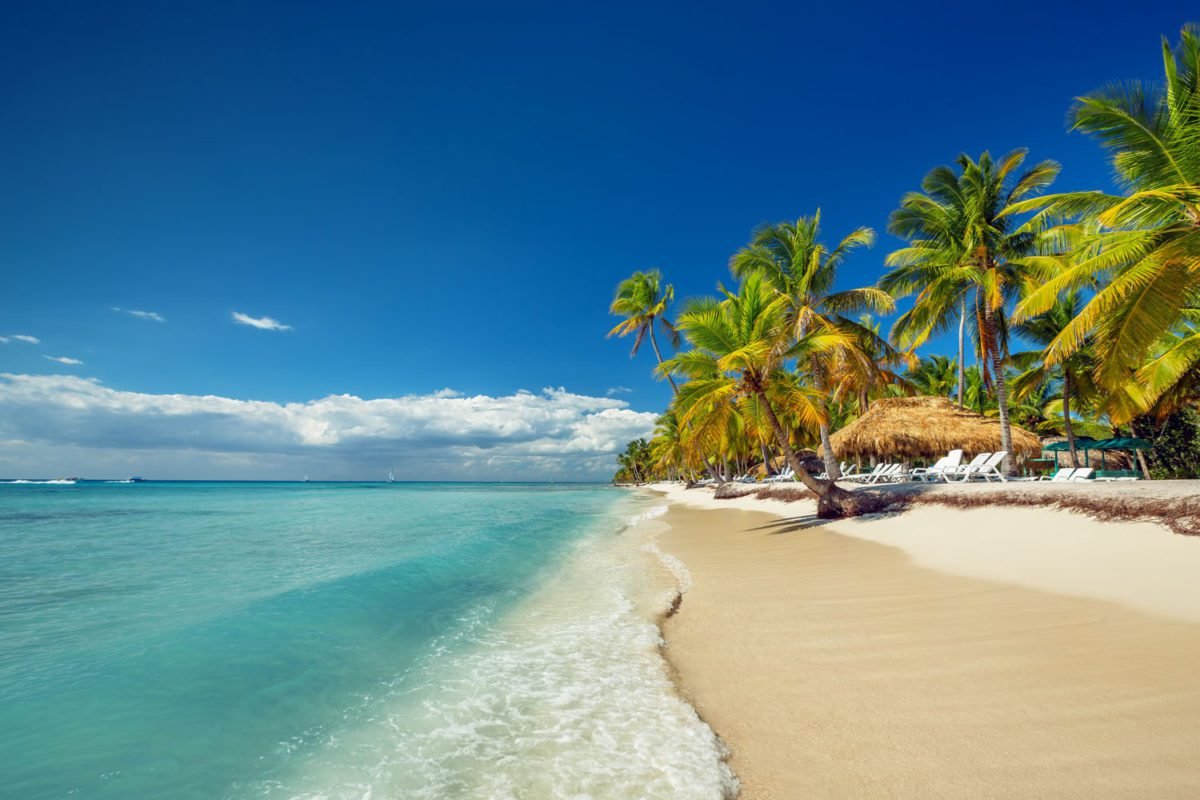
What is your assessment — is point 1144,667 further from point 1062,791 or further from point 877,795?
point 877,795

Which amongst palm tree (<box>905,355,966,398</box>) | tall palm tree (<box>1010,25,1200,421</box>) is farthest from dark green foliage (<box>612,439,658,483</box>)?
tall palm tree (<box>1010,25,1200,421</box>)

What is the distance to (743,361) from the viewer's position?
1220 centimetres

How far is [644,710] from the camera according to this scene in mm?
3451

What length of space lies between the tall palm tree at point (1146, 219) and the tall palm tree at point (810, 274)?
845cm

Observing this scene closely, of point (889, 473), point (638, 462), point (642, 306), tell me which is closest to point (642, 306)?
point (642, 306)

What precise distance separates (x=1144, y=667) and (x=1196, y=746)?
3.81ft

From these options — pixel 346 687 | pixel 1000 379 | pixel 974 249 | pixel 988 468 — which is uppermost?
pixel 974 249

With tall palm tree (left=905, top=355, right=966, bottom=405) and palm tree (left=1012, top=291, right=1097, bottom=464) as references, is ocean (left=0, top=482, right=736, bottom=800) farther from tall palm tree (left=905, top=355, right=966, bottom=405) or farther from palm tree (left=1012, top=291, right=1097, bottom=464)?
tall palm tree (left=905, top=355, right=966, bottom=405)

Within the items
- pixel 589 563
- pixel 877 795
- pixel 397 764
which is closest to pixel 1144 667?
pixel 877 795

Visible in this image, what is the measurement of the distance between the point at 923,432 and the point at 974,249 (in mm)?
7409

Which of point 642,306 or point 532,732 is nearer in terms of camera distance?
point 532,732

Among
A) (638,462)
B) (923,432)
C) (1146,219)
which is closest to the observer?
(1146,219)

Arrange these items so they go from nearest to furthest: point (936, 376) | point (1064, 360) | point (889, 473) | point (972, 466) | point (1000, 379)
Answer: point (1000, 379) < point (972, 466) < point (1064, 360) < point (889, 473) < point (936, 376)

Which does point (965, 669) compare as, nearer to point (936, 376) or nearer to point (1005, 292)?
point (1005, 292)
